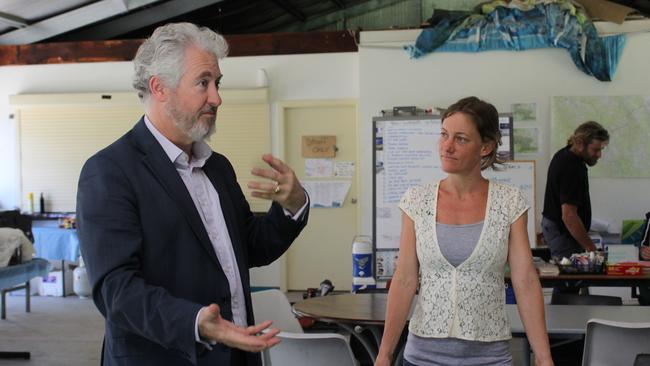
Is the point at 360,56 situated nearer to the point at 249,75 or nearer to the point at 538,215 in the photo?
the point at 249,75

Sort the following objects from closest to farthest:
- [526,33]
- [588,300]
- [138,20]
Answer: [588,300]
[526,33]
[138,20]

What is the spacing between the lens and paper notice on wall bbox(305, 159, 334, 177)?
8.12 meters

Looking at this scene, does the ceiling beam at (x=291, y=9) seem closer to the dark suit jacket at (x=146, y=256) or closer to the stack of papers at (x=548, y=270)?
the stack of papers at (x=548, y=270)

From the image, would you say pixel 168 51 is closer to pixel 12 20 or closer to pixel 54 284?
pixel 12 20

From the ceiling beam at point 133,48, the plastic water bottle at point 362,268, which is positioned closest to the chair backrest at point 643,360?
the plastic water bottle at point 362,268

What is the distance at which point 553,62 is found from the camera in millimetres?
7008

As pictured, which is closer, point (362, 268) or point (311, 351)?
point (311, 351)

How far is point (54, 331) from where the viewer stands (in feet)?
21.5

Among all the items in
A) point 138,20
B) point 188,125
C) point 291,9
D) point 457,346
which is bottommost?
point 457,346

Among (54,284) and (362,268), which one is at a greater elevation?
(362,268)

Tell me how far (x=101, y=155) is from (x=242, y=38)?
22.3ft

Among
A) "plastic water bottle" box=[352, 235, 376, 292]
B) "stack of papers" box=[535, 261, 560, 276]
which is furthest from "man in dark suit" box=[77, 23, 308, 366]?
"plastic water bottle" box=[352, 235, 376, 292]

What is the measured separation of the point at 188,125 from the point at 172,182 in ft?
0.44

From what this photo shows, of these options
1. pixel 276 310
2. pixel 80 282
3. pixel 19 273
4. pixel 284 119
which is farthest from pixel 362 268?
pixel 80 282
